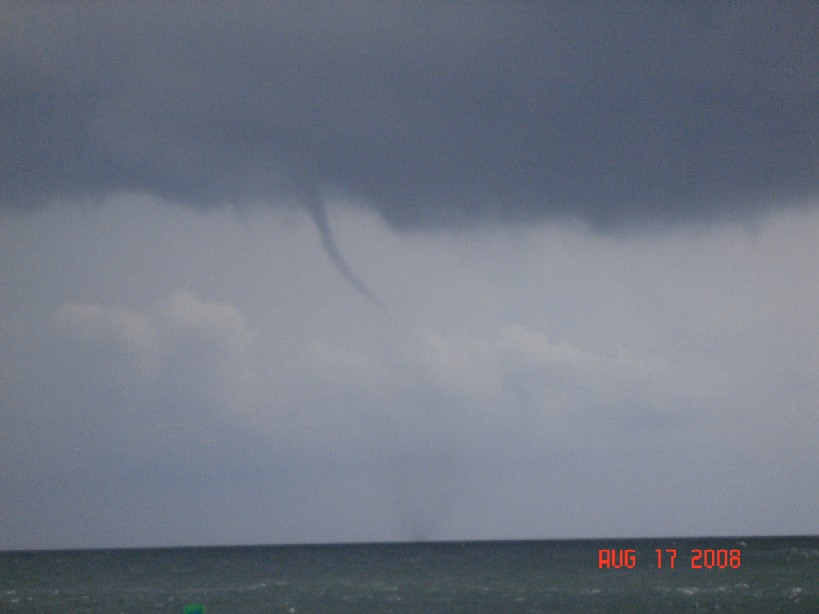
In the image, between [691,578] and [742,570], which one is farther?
[742,570]

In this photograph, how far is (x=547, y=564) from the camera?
123 m

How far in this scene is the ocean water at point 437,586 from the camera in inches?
2744

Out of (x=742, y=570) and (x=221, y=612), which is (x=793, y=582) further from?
(x=221, y=612)

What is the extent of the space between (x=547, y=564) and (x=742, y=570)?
31.4 metres

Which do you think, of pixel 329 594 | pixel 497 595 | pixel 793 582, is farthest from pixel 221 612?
pixel 793 582

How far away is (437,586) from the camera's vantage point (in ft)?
289

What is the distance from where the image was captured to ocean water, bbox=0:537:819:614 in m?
69.7
